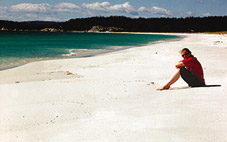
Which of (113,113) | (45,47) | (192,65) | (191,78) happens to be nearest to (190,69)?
(192,65)

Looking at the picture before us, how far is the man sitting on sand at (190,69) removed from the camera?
20.5 ft

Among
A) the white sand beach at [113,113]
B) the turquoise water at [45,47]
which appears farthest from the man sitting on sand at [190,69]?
the turquoise water at [45,47]

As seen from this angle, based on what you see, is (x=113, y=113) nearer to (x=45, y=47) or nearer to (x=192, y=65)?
(x=192, y=65)

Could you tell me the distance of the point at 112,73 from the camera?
985 centimetres

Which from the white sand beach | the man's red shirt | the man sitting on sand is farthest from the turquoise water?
the man's red shirt

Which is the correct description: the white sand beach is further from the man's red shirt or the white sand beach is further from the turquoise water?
the turquoise water

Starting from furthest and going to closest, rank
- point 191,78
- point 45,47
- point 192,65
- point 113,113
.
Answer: point 45,47, point 191,78, point 192,65, point 113,113

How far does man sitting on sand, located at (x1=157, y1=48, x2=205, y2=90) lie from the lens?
246 inches

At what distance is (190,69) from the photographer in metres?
6.30

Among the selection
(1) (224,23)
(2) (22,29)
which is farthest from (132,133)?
(2) (22,29)

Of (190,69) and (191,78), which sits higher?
(190,69)

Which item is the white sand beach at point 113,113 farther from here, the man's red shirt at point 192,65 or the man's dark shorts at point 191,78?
the man's red shirt at point 192,65

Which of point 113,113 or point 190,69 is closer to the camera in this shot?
point 113,113

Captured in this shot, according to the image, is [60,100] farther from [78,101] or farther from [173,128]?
[173,128]
